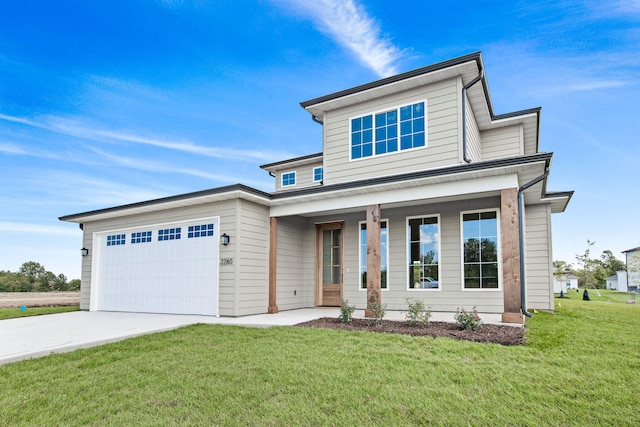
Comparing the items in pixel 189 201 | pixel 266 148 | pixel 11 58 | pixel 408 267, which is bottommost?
pixel 408 267

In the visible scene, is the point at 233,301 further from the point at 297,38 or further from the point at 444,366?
the point at 297,38

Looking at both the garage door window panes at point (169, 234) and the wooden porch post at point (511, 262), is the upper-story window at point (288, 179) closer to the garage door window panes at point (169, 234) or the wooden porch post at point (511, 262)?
the garage door window panes at point (169, 234)

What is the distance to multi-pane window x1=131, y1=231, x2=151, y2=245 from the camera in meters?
11.0

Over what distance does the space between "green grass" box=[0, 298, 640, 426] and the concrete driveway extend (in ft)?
1.54

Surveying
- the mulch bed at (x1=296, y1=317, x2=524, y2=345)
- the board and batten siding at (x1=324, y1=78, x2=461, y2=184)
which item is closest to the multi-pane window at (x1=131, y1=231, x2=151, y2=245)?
the board and batten siding at (x1=324, y1=78, x2=461, y2=184)

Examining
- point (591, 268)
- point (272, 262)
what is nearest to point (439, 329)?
point (272, 262)

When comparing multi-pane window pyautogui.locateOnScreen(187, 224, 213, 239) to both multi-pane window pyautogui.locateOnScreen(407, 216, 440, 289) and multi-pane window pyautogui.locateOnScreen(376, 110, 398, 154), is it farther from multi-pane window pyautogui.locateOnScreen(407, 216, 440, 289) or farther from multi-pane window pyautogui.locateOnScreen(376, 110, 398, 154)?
multi-pane window pyautogui.locateOnScreen(407, 216, 440, 289)

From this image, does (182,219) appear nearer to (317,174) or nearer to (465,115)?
(317,174)

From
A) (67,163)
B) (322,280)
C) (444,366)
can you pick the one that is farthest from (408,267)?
(67,163)

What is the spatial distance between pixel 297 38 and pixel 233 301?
8.10m

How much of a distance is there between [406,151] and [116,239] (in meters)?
9.08

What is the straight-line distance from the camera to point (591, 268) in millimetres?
34031

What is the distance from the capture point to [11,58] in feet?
35.8

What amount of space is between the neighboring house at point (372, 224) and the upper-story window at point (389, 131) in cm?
3
